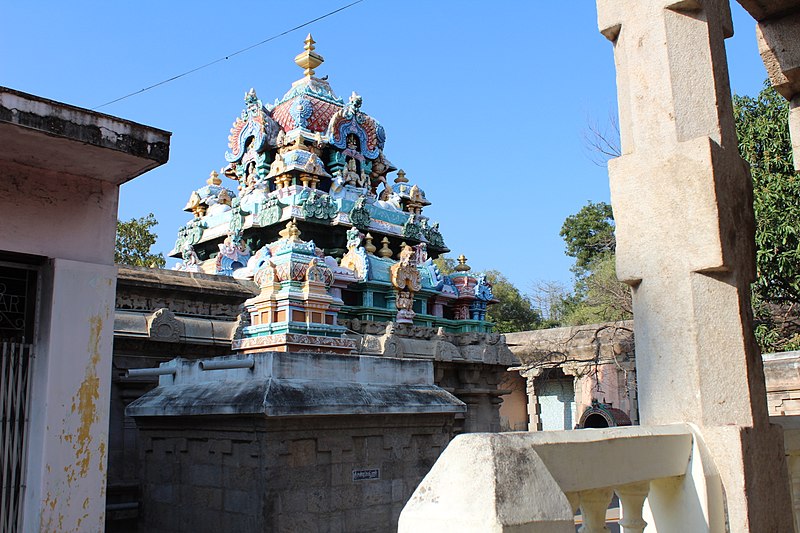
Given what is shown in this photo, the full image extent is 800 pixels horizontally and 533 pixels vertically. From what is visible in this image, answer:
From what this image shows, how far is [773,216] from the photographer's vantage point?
14.0 m

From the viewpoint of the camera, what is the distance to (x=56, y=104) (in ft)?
14.4

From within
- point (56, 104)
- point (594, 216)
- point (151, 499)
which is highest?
point (594, 216)

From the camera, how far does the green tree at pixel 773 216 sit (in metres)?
13.9

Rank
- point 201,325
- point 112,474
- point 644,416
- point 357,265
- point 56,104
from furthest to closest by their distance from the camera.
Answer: point 357,265, point 201,325, point 112,474, point 56,104, point 644,416

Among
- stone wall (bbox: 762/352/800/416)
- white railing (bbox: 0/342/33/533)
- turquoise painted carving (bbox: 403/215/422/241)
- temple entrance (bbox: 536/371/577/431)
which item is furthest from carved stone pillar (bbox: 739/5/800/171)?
temple entrance (bbox: 536/371/577/431)

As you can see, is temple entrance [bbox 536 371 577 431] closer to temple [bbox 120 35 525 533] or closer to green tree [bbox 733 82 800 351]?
temple [bbox 120 35 525 533]

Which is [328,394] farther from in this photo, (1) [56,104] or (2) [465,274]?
(2) [465,274]

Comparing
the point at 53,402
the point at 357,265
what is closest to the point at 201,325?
the point at 53,402

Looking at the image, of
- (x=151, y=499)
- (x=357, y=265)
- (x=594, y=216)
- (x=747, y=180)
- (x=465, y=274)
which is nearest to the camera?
(x=747, y=180)

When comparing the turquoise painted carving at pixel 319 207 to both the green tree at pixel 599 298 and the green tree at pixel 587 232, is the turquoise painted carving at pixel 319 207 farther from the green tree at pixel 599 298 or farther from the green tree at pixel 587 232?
the green tree at pixel 587 232

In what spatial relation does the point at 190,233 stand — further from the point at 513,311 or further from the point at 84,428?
the point at 513,311

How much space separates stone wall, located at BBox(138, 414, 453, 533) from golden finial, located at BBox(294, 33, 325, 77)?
699 inches

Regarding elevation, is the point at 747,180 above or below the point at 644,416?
above

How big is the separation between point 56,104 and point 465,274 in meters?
17.5
